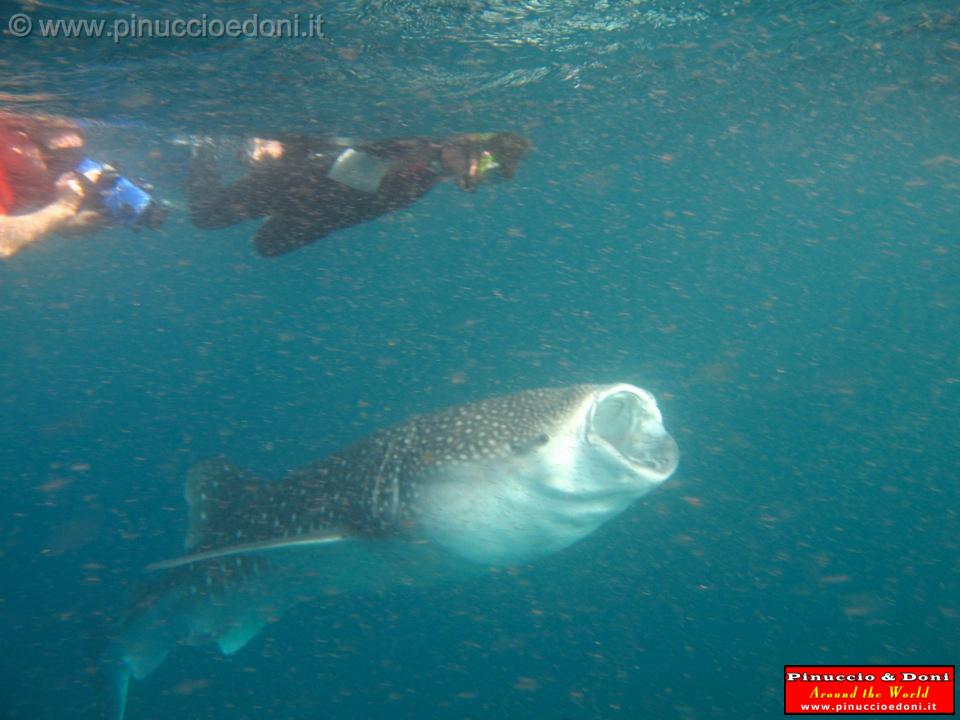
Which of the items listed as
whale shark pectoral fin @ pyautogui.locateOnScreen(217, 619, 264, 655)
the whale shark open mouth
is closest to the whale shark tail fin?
whale shark pectoral fin @ pyautogui.locateOnScreen(217, 619, 264, 655)

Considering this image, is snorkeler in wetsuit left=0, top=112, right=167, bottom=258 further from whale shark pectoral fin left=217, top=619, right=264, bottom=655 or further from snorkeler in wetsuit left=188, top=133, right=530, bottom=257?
whale shark pectoral fin left=217, top=619, right=264, bottom=655

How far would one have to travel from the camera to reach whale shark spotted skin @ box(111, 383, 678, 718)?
4750 millimetres

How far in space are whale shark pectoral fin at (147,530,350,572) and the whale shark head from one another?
2.68 feet

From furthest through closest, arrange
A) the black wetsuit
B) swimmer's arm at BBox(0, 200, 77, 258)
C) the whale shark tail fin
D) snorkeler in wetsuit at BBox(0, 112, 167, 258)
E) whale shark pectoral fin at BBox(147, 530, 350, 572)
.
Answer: the black wetsuit → snorkeler in wetsuit at BBox(0, 112, 167, 258) → swimmer's arm at BBox(0, 200, 77, 258) → the whale shark tail fin → whale shark pectoral fin at BBox(147, 530, 350, 572)

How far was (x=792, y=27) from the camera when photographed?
1322 centimetres

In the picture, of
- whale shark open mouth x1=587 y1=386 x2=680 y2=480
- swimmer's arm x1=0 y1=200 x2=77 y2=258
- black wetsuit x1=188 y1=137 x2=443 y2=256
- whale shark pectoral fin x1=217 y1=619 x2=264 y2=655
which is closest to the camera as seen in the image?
whale shark open mouth x1=587 y1=386 x2=680 y2=480

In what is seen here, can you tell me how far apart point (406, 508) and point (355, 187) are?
269 inches

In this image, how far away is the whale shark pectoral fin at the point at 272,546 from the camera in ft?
16.2

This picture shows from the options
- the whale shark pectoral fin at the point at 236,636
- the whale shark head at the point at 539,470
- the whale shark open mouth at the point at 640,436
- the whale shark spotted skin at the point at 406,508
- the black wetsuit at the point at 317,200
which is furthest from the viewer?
the black wetsuit at the point at 317,200

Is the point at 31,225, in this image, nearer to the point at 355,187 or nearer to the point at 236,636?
the point at 355,187

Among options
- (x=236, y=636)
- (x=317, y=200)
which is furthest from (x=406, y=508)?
(x=317, y=200)

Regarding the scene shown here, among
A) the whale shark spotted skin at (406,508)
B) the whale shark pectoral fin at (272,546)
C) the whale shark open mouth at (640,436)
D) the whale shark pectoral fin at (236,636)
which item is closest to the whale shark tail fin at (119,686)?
the whale shark spotted skin at (406,508)

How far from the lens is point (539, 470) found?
193 inches

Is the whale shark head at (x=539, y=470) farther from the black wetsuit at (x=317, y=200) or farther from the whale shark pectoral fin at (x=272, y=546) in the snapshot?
the black wetsuit at (x=317, y=200)
